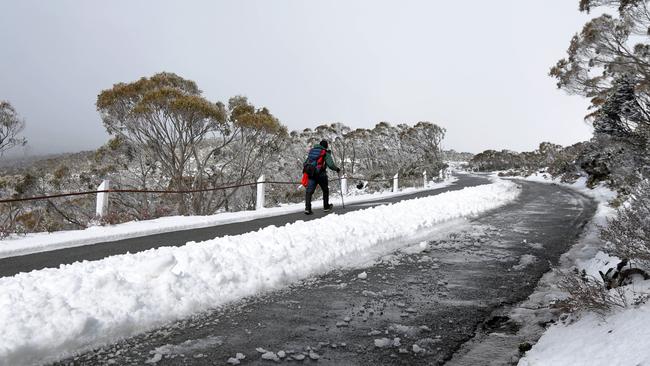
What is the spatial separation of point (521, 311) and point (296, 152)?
50047mm

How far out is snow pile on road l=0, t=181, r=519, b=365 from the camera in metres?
3.54

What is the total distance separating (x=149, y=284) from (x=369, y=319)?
229 cm

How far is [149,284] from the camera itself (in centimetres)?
461

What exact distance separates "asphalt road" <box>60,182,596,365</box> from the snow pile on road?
22cm

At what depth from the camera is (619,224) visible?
450 cm

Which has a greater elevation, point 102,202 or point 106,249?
point 102,202

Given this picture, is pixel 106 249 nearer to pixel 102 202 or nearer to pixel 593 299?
pixel 102 202

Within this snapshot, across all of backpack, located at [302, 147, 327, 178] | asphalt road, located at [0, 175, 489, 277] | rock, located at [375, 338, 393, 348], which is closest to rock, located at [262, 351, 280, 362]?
rock, located at [375, 338, 393, 348]

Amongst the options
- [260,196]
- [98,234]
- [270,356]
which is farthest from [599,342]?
[260,196]

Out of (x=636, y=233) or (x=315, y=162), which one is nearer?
(x=636, y=233)

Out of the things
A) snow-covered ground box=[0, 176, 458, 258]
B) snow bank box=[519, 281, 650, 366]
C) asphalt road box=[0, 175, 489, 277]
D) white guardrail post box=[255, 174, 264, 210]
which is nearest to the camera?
snow bank box=[519, 281, 650, 366]

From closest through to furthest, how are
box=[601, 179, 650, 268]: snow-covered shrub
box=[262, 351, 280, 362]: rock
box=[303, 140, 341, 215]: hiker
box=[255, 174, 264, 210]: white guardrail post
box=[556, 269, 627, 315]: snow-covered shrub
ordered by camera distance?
box=[262, 351, 280, 362]: rock, box=[556, 269, 627, 315]: snow-covered shrub, box=[601, 179, 650, 268]: snow-covered shrub, box=[303, 140, 341, 215]: hiker, box=[255, 174, 264, 210]: white guardrail post

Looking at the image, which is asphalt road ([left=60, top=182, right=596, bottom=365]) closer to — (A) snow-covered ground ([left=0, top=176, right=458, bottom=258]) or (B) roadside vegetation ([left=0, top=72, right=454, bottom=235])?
(A) snow-covered ground ([left=0, top=176, right=458, bottom=258])

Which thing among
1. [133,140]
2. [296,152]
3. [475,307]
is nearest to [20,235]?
[475,307]
